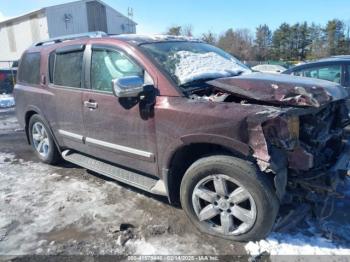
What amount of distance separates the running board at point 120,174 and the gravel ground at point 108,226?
299 millimetres

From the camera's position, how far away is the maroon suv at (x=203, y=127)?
2.82 m

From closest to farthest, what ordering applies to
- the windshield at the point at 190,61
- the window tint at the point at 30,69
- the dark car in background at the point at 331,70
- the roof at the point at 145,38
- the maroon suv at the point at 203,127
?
1. the maroon suv at the point at 203,127
2. the windshield at the point at 190,61
3. the roof at the point at 145,38
4. the window tint at the point at 30,69
5. the dark car in background at the point at 331,70

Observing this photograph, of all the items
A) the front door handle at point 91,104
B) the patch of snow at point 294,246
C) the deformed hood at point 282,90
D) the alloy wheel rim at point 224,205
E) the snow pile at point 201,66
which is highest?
the snow pile at point 201,66

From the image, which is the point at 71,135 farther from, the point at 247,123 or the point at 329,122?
the point at 329,122

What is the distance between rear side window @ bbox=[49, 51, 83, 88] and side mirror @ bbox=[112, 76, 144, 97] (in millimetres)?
1207

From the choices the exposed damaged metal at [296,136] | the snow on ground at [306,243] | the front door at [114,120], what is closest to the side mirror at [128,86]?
the front door at [114,120]

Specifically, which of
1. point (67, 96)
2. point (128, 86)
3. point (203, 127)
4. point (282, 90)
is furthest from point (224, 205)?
point (67, 96)

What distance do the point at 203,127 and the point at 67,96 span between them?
2.24 m

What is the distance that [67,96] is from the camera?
14.6 feet

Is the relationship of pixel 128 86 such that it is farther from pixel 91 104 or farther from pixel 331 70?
pixel 331 70

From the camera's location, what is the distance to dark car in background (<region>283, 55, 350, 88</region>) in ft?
19.7

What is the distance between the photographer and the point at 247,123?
2.74 meters

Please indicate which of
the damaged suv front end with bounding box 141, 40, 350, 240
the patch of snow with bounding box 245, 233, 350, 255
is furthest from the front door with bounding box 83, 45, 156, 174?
the patch of snow with bounding box 245, 233, 350, 255

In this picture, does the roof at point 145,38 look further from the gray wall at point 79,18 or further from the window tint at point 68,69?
the gray wall at point 79,18
